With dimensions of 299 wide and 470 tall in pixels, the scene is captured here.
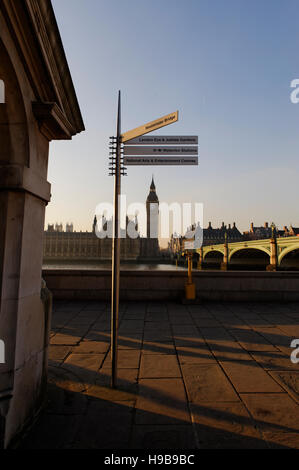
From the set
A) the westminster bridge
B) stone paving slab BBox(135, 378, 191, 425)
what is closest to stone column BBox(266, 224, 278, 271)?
the westminster bridge

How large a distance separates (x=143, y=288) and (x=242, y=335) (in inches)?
163

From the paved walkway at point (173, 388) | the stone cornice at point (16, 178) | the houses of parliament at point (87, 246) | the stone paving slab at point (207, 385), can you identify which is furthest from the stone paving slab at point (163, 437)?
the houses of parliament at point (87, 246)

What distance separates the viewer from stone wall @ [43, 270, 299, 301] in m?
8.47

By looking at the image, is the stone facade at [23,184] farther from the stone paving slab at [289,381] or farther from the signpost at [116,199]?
the stone paving slab at [289,381]

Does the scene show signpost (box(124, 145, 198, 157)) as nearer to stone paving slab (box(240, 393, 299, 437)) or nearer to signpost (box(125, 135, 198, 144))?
signpost (box(125, 135, 198, 144))

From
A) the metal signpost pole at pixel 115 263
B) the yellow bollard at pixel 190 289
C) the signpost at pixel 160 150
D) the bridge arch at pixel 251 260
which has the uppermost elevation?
the signpost at pixel 160 150

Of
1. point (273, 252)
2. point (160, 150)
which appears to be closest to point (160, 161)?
point (160, 150)

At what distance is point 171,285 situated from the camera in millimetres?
8523

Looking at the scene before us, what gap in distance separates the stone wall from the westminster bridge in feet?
107

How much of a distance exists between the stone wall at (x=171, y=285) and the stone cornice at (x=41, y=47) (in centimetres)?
636

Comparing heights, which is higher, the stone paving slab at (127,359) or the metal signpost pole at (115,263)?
the metal signpost pole at (115,263)

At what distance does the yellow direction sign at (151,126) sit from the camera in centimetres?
281

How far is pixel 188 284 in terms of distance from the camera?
816cm

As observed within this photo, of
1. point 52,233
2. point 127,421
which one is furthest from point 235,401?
point 52,233
